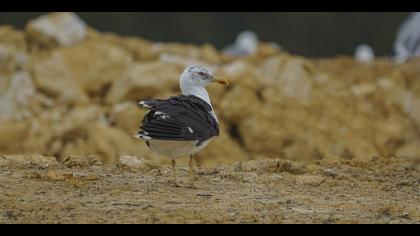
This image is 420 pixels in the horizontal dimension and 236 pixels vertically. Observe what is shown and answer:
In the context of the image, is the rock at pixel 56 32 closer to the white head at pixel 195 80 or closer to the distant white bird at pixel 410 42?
the distant white bird at pixel 410 42

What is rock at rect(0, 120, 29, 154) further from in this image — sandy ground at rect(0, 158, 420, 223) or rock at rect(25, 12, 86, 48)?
sandy ground at rect(0, 158, 420, 223)

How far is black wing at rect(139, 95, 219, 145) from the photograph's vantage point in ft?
24.8

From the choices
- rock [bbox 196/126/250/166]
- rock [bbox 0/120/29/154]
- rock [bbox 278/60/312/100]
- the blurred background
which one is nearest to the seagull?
rock [bbox 196/126/250/166]

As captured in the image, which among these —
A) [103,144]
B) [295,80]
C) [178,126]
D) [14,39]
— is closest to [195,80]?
[178,126]

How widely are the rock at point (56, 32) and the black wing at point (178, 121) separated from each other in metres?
9.68

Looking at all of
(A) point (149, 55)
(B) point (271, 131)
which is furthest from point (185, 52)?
(B) point (271, 131)

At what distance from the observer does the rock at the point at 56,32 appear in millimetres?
17656

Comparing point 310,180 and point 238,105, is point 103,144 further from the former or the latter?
point 310,180

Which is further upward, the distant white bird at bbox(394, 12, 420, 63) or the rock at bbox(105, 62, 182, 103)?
the distant white bird at bbox(394, 12, 420, 63)

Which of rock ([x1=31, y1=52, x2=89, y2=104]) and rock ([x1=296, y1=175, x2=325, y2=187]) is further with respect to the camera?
rock ([x1=31, y1=52, x2=89, y2=104])

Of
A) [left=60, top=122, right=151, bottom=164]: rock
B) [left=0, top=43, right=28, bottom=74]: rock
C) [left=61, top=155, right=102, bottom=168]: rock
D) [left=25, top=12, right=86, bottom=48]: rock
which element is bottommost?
[left=61, top=155, right=102, bottom=168]: rock

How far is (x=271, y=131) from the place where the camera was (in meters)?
14.9

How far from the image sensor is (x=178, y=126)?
7.64m
